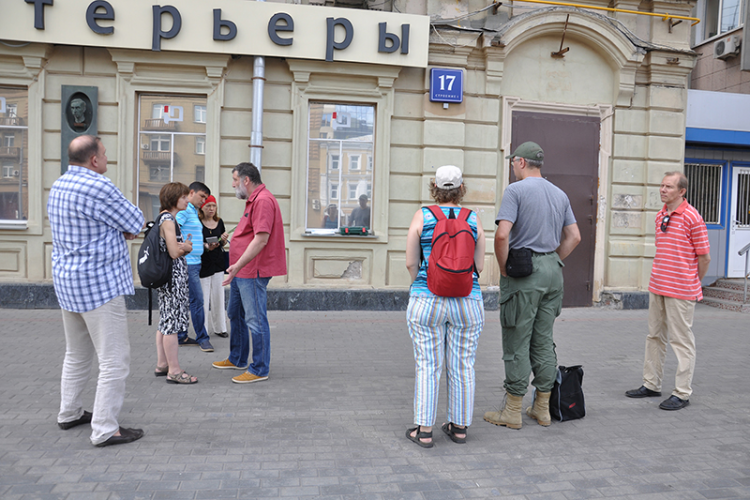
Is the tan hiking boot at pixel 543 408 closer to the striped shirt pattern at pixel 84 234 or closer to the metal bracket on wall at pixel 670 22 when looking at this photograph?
the striped shirt pattern at pixel 84 234

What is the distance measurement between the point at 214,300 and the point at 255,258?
211 centimetres

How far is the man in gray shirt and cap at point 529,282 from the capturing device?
418 centimetres

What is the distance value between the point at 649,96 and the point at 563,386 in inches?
303

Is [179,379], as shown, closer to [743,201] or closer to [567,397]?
[567,397]

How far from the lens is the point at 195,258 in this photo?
21.4ft

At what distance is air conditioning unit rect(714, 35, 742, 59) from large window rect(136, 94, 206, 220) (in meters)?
11.1

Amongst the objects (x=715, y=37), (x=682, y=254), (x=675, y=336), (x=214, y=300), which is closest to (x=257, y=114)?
(x=214, y=300)

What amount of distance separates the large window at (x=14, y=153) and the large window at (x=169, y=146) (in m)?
1.69

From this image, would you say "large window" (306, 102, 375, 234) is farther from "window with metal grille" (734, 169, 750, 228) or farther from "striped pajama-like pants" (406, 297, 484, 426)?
"window with metal grille" (734, 169, 750, 228)

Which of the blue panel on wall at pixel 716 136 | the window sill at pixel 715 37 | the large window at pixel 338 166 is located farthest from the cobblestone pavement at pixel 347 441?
the window sill at pixel 715 37

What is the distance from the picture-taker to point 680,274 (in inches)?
190

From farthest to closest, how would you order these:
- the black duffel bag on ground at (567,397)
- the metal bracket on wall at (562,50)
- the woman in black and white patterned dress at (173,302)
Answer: the metal bracket on wall at (562,50) → the woman in black and white patterned dress at (173,302) → the black duffel bag on ground at (567,397)

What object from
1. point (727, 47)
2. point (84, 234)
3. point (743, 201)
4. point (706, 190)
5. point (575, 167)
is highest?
point (727, 47)

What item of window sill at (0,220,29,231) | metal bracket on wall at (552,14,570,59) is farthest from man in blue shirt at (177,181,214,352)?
metal bracket on wall at (552,14,570,59)
